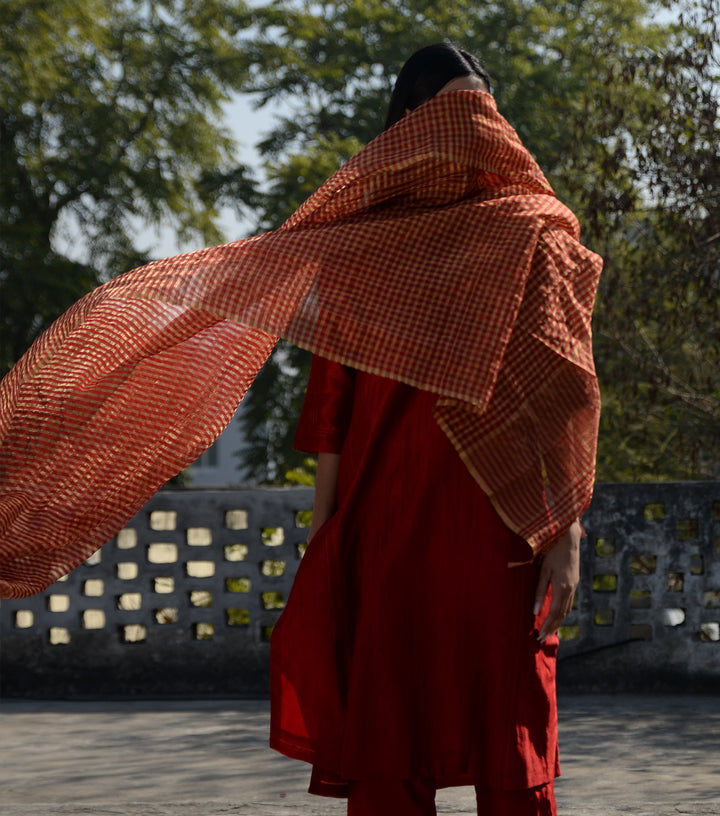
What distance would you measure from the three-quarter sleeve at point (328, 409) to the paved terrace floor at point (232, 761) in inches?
61.8

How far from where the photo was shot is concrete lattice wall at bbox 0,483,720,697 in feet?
16.8

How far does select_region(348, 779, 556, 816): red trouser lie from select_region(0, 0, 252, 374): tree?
1537 cm

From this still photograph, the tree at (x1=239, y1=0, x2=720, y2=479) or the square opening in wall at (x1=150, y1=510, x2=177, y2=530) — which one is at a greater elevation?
the tree at (x1=239, y1=0, x2=720, y2=479)

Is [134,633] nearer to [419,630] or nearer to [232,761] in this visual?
[232,761]

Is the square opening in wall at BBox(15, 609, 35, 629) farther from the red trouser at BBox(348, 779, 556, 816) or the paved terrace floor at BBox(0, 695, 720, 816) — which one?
the red trouser at BBox(348, 779, 556, 816)

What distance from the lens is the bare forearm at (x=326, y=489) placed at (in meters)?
2.17

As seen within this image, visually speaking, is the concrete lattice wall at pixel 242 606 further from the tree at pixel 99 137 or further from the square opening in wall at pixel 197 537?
the tree at pixel 99 137

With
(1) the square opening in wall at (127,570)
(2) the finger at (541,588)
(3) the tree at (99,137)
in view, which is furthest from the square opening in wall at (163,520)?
(3) the tree at (99,137)

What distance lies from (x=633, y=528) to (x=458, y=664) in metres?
3.49

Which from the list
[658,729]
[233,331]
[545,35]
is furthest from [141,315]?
[545,35]

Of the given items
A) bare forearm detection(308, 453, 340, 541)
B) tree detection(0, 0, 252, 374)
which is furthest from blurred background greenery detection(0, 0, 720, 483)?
bare forearm detection(308, 453, 340, 541)

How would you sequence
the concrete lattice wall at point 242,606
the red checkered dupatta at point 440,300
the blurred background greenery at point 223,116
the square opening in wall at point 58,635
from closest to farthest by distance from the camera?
the red checkered dupatta at point 440,300 → the concrete lattice wall at point 242,606 → the square opening in wall at point 58,635 → the blurred background greenery at point 223,116

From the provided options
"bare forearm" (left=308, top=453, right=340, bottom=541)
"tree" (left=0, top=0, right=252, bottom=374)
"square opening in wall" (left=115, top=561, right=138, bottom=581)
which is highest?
"tree" (left=0, top=0, right=252, bottom=374)

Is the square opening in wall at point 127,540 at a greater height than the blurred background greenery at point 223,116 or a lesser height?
lesser
